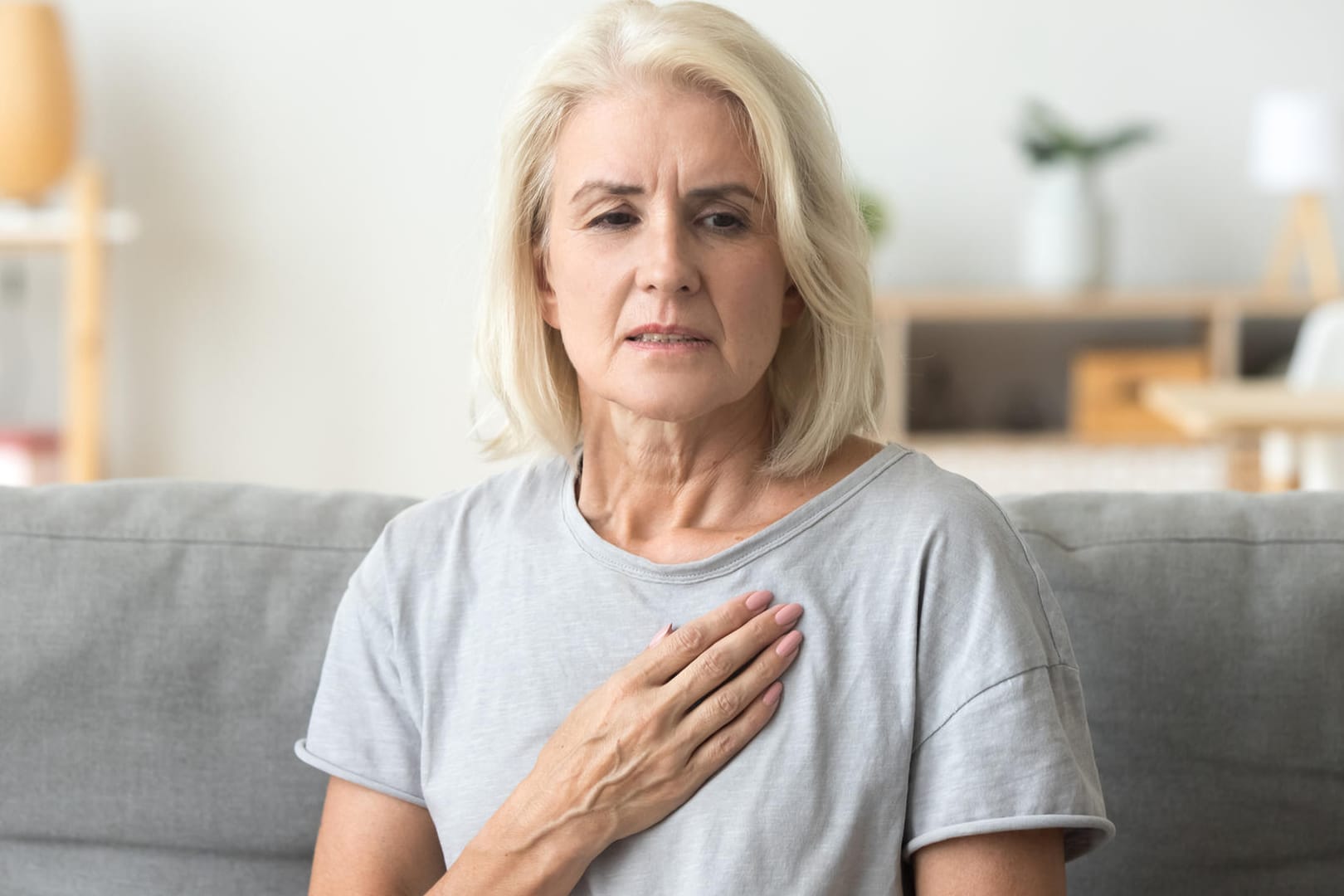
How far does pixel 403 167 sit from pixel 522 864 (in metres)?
3.86

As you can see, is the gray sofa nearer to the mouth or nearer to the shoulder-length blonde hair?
the shoulder-length blonde hair

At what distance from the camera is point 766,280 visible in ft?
3.76

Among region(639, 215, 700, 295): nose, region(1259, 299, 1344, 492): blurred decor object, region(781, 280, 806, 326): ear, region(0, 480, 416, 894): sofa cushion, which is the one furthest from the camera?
region(1259, 299, 1344, 492): blurred decor object

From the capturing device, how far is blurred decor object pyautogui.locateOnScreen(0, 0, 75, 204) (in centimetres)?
411

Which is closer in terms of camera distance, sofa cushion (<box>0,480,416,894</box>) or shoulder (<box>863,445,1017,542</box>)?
shoulder (<box>863,445,1017,542</box>)

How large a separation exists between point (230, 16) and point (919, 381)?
94.3 inches

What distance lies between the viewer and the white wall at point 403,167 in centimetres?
461

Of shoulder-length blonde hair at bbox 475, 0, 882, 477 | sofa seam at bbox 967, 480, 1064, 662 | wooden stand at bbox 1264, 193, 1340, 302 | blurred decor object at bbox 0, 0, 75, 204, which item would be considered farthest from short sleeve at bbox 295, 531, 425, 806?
wooden stand at bbox 1264, 193, 1340, 302

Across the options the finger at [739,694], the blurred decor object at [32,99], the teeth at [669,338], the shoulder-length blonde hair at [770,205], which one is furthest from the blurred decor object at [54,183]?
the finger at [739,694]

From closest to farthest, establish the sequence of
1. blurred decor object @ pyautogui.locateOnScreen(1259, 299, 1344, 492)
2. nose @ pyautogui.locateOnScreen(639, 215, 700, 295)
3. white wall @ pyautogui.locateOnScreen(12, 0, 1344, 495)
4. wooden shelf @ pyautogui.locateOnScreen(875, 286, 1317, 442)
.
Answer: nose @ pyautogui.locateOnScreen(639, 215, 700, 295) → blurred decor object @ pyautogui.locateOnScreen(1259, 299, 1344, 492) → wooden shelf @ pyautogui.locateOnScreen(875, 286, 1317, 442) → white wall @ pyautogui.locateOnScreen(12, 0, 1344, 495)

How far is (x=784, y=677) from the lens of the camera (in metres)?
1.09

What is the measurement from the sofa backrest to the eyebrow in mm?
448

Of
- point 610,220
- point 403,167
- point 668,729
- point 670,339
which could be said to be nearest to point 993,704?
point 668,729

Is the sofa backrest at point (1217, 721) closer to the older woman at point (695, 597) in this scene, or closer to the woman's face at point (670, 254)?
the older woman at point (695, 597)
